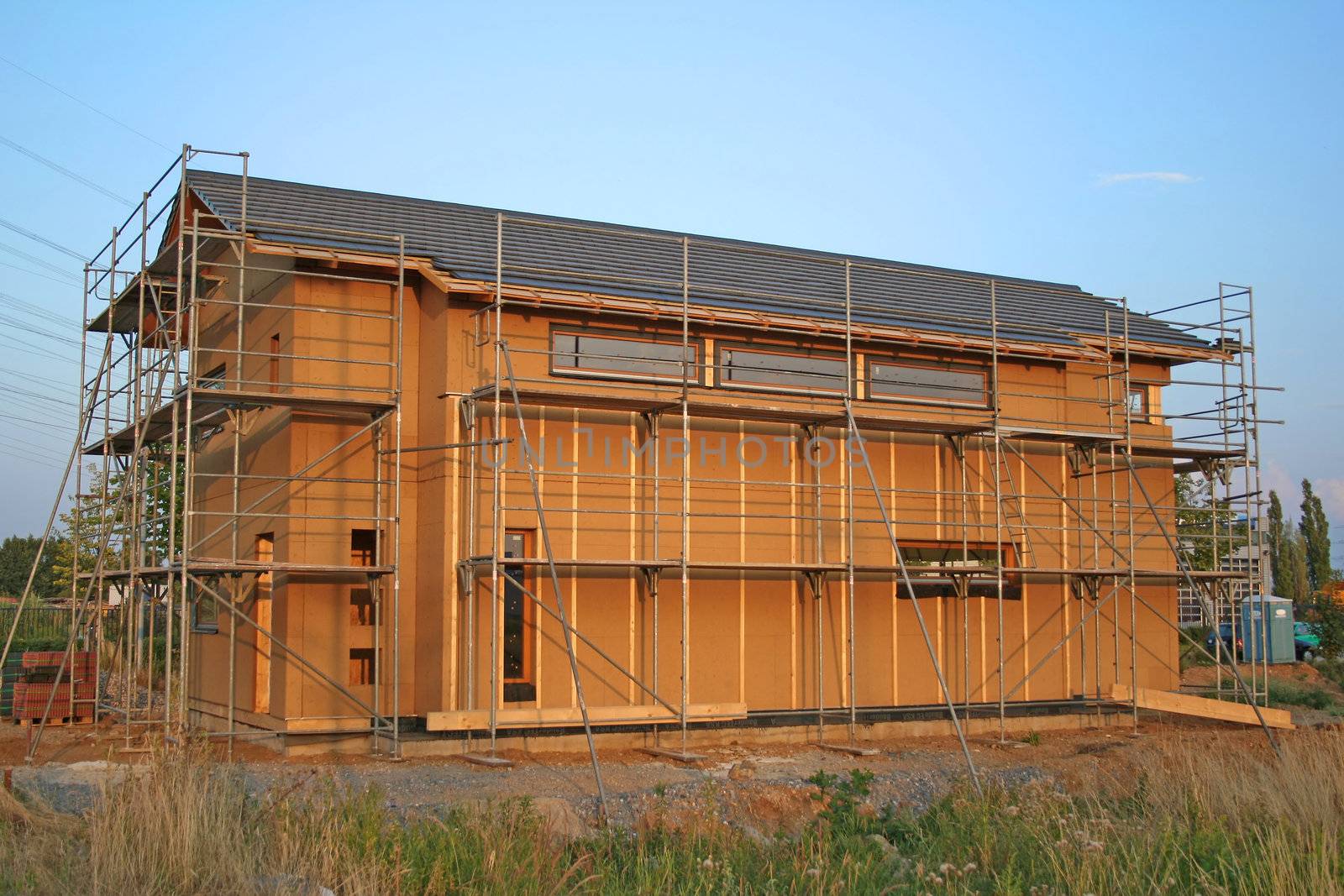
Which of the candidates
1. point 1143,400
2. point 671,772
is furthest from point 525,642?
point 1143,400

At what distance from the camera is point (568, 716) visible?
13766 millimetres

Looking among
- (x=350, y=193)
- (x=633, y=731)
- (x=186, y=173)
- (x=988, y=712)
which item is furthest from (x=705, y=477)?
(x=186, y=173)

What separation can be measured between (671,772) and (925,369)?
7.06m

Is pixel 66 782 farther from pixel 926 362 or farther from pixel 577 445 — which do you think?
pixel 926 362

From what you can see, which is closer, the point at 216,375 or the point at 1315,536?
the point at 216,375

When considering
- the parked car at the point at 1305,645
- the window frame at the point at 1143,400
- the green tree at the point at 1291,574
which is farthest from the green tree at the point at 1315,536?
the window frame at the point at 1143,400

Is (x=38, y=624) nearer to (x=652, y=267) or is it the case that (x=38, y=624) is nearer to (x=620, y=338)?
(x=652, y=267)

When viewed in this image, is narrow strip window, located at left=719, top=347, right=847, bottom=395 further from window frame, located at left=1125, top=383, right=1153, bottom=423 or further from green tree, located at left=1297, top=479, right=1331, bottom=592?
green tree, located at left=1297, top=479, right=1331, bottom=592

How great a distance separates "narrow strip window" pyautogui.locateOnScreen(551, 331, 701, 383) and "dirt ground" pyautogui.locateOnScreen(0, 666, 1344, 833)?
4.38 metres

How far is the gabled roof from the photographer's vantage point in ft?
49.5

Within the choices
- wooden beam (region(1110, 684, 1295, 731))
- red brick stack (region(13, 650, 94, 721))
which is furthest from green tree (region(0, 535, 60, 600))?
wooden beam (region(1110, 684, 1295, 731))

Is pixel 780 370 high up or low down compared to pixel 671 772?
up

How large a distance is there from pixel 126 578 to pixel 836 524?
8697 millimetres

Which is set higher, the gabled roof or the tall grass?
the gabled roof
